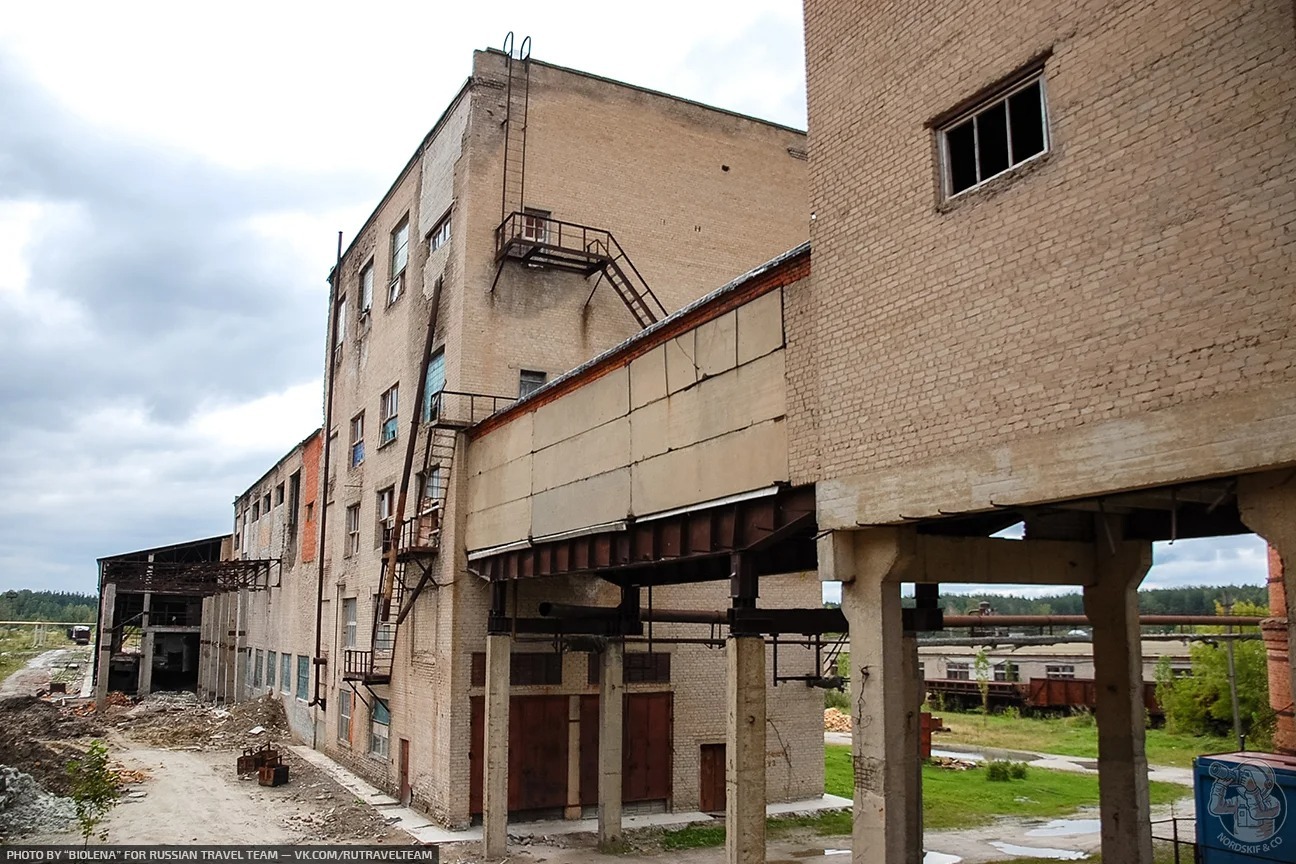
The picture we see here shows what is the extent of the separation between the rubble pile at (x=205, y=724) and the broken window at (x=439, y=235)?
749 inches

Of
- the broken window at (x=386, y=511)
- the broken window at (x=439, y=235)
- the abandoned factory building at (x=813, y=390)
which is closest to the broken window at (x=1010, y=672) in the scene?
the abandoned factory building at (x=813, y=390)

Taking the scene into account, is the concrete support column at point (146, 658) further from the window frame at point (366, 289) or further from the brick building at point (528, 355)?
the window frame at point (366, 289)

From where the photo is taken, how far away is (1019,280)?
8820mm

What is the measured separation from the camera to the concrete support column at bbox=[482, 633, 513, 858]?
18.3m

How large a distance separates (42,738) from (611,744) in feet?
79.4

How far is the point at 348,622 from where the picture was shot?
30.2 meters

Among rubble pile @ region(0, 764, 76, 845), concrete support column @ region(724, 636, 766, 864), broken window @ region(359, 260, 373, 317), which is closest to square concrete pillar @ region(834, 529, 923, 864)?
concrete support column @ region(724, 636, 766, 864)

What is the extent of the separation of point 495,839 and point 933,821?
31.7ft

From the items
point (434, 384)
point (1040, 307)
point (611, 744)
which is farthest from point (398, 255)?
point (1040, 307)

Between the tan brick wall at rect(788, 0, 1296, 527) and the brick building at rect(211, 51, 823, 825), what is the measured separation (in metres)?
Answer: 8.04

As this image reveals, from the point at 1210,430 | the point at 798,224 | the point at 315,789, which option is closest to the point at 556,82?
the point at 798,224

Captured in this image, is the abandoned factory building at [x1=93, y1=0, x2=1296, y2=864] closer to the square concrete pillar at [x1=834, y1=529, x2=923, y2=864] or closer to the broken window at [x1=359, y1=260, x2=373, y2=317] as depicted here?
the square concrete pillar at [x1=834, y1=529, x2=923, y2=864]

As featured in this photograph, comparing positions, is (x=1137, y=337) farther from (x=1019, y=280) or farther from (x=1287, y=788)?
(x=1287, y=788)

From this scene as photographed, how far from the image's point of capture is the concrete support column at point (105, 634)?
162ft
